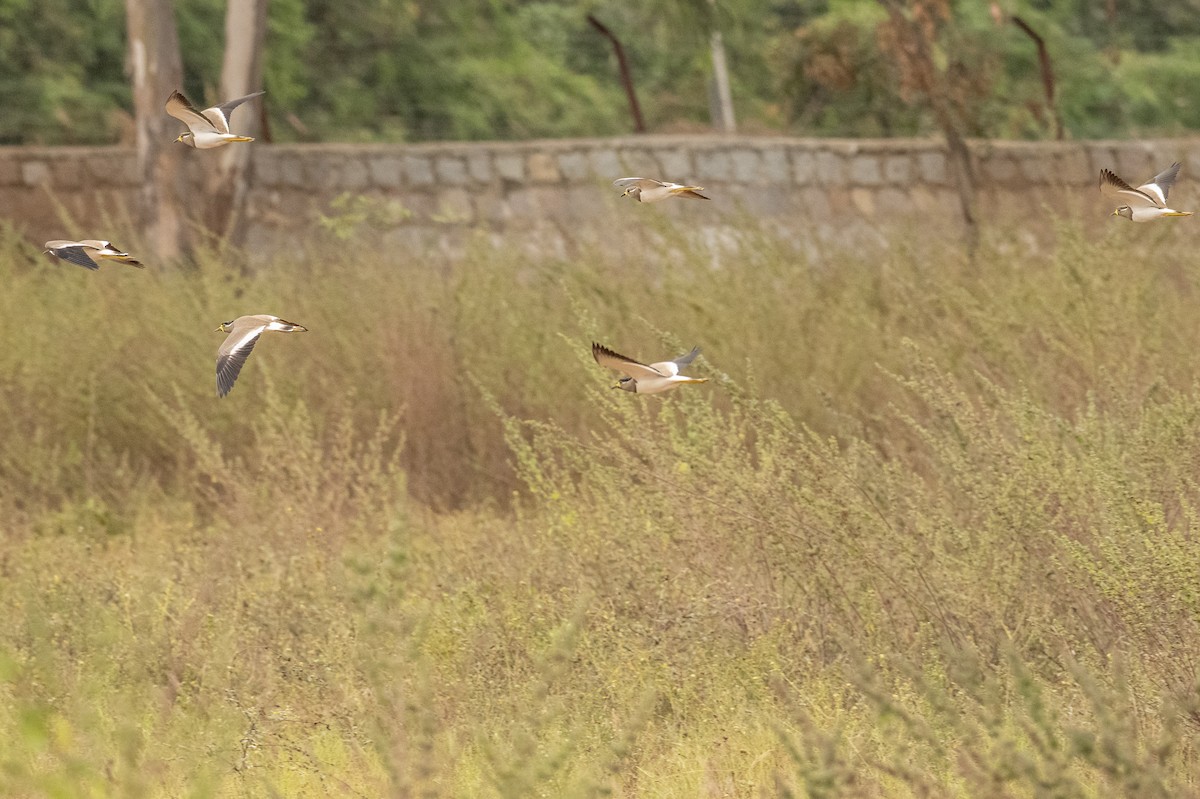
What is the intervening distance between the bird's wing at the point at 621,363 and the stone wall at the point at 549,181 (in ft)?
29.2

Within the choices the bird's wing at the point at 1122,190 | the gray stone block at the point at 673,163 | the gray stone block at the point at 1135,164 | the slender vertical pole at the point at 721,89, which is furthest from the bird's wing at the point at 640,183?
the slender vertical pole at the point at 721,89

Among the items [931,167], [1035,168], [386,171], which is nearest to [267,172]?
[386,171]

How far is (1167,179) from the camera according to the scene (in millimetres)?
4125

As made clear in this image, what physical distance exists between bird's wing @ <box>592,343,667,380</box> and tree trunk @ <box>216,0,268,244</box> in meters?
7.77

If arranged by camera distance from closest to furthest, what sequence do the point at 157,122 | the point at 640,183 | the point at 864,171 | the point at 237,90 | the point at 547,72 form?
the point at 640,183
the point at 157,122
the point at 237,90
the point at 864,171
the point at 547,72

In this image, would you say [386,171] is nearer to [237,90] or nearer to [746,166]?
[237,90]

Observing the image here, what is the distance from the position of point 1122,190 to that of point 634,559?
1.55 m

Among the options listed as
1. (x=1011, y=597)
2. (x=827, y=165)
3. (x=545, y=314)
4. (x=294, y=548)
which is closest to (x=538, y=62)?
(x=827, y=165)

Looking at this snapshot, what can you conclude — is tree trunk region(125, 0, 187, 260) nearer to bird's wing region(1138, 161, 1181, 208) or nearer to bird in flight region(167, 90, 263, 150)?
bird in flight region(167, 90, 263, 150)

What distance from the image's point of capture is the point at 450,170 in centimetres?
1334

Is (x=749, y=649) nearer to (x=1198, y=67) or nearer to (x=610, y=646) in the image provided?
(x=610, y=646)

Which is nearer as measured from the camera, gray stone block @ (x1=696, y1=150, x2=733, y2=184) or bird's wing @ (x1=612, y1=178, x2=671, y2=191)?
bird's wing @ (x1=612, y1=178, x2=671, y2=191)

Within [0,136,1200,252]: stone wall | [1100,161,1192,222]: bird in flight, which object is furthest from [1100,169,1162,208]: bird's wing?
[0,136,1200,252]: stone wall

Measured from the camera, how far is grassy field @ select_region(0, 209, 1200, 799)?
3.46 metres
